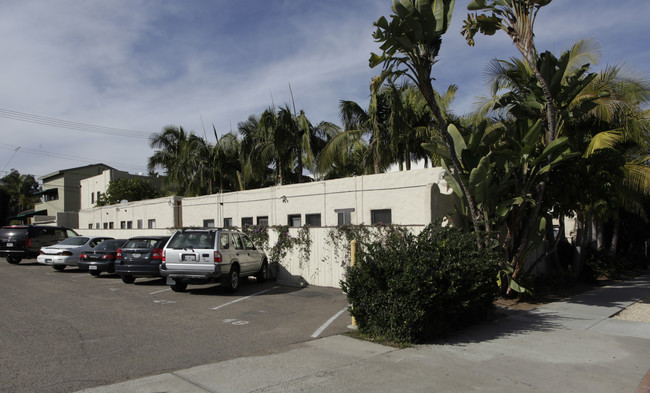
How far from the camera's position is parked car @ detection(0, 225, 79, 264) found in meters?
21.5

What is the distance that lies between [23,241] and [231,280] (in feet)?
47.5

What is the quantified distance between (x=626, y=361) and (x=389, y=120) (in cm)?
1326

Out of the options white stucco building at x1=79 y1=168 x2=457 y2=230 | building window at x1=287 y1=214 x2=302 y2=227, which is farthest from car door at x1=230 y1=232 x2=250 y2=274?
building window at x1=287 y1=214 x2=302 y2=227

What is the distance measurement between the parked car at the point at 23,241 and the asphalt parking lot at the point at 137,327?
27.8ft

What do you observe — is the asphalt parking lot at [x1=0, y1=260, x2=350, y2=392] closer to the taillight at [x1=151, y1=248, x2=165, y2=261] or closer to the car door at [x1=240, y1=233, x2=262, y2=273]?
the car door at [x1=240, y1=233, x2=262, y2=273]

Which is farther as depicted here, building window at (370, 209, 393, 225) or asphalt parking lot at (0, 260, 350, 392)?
building window at (370, 209, 393, 225)

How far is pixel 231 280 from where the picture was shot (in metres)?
12.7

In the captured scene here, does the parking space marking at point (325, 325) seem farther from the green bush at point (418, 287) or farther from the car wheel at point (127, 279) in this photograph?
the car wheel at point (127, 279)

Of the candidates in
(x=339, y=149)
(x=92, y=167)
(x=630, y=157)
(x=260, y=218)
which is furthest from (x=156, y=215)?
(x=92, y=167)

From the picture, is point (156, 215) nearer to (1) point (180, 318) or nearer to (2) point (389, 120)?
(2) point (389, 120)

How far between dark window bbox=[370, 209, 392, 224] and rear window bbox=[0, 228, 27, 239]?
56.2 ft

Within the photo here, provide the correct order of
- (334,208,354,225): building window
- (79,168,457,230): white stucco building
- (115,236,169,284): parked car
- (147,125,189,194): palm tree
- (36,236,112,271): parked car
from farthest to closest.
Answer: (147,125,189,194): palm tree, (36,236,112,271): parked car, (334,208,354,225): building window, (115,236,169,284): parked car, (79,168,457,230): white stucco building

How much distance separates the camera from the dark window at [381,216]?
564 inches

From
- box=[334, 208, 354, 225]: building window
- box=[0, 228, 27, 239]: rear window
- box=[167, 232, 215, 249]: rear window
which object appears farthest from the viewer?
box=[0, 228, 27, 239]: rear window
